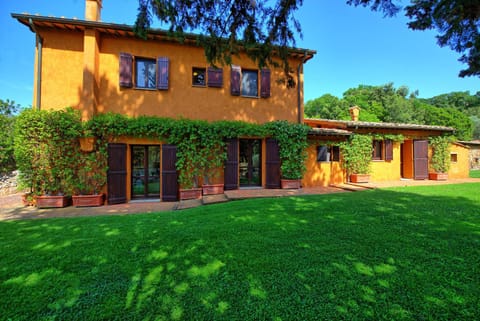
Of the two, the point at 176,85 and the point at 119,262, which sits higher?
the point at 176,85

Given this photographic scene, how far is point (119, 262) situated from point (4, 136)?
44.5ft

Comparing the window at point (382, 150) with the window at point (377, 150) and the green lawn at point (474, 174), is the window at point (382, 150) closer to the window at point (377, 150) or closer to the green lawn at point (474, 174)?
the window at point (377, 150)

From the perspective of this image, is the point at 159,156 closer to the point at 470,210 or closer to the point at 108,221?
the point at 108,221

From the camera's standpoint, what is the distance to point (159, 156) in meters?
8.30

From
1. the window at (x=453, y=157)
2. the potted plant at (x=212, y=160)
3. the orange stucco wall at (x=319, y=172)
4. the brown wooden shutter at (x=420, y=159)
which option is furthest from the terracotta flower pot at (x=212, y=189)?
the window at (x=453, y=157)

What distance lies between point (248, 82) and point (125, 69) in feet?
16.2

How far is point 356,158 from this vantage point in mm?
10516

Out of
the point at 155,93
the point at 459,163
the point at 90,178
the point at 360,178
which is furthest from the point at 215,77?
the point at 459,163

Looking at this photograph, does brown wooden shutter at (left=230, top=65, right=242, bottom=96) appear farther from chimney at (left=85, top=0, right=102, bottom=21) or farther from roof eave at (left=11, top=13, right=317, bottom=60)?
chimney at (left=85, top=0, right=102, bottom=21)

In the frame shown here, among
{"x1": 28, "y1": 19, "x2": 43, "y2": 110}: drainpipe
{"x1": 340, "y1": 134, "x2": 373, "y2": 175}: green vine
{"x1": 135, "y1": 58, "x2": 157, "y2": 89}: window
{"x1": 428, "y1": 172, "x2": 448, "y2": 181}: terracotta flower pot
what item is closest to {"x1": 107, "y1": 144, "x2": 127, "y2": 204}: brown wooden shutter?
{"x1": 135, "y1": 58, "x2": 157, "y2": 89}: window

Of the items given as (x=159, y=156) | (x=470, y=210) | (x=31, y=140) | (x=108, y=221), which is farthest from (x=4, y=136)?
(x=470, y=210)

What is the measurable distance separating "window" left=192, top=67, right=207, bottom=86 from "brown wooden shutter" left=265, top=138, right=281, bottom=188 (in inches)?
151

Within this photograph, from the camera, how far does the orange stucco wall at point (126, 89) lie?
729 centimetres

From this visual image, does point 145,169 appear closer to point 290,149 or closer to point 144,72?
point 144,72
